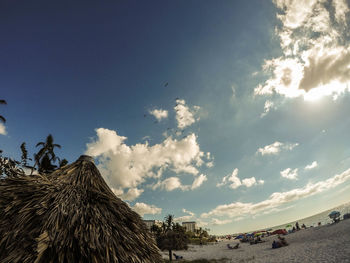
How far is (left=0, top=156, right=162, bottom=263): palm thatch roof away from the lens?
98.3 inches

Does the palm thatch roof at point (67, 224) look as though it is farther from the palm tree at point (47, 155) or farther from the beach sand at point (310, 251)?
the palm tree at point (47, 155)

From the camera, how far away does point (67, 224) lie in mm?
2762

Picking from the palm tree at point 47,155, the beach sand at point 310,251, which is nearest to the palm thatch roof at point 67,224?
the beach sand at point 310,251

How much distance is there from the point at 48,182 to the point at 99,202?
3.65 feet

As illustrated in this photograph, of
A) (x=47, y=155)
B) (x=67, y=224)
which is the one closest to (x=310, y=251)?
(x=67, y=224)

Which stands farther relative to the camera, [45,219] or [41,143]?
[41,143]

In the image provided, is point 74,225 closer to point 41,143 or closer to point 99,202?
point 99,202

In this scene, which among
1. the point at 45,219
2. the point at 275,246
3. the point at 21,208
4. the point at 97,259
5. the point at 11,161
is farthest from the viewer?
the point at 275,246

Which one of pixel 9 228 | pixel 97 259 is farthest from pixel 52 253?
pixel 9 228

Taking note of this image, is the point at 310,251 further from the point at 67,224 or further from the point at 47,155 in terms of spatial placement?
the point at 47,155

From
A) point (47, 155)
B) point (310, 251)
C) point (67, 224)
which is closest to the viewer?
point (67, 224)

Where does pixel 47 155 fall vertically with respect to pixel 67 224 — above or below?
above

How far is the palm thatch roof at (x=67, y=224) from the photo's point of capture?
98.3 inches

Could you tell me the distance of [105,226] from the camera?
120 inches
